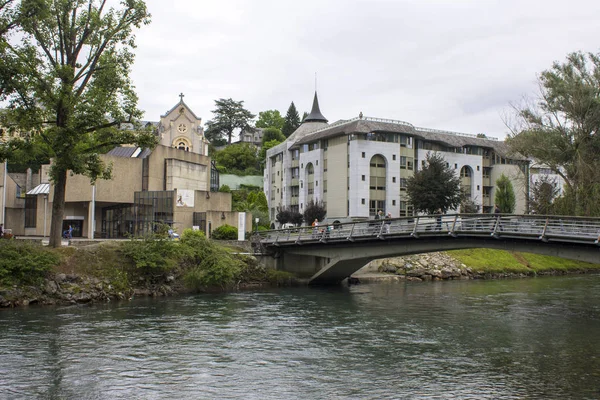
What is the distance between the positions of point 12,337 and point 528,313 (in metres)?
25.7

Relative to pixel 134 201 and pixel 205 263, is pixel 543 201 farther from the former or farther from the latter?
pixel 134 201

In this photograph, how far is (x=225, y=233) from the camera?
170ft

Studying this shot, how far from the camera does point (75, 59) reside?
3844 cm

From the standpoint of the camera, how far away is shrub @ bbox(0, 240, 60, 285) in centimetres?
3341

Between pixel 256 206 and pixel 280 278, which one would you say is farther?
pixel 256 206

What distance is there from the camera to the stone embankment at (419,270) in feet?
183

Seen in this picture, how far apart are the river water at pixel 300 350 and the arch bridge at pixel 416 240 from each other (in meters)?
3.84

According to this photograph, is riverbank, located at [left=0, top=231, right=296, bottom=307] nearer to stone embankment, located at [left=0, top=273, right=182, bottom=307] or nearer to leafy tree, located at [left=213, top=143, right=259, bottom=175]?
stone embankment, located at [left=0, top=273, right=182, bottom=307]

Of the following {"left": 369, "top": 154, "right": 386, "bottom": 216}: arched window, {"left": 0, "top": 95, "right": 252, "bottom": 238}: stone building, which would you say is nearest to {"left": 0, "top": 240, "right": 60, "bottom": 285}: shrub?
{"left": 0, "top": 95, "right": 252, "bottom": 238}: stone building

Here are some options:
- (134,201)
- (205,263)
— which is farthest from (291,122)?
(205,263)

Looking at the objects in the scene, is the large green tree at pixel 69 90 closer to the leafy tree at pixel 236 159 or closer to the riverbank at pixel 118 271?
the riverbank at pixel 118 271

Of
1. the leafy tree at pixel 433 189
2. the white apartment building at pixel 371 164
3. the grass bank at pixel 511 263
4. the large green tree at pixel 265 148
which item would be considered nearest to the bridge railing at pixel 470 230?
the grass bank at pixel 511 263

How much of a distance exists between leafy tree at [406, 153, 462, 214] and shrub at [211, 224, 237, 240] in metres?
Answer: 26.9

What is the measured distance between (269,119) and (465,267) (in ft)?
354
